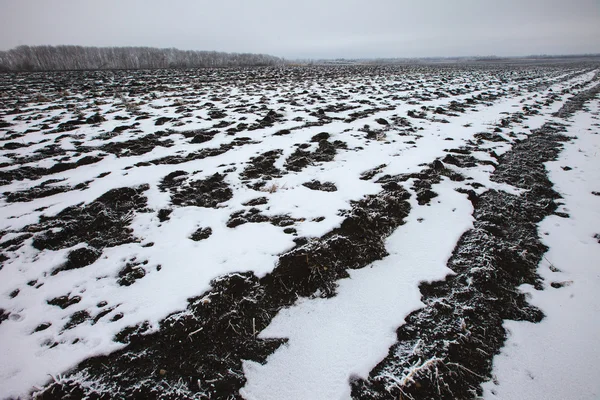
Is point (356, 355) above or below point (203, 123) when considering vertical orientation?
below

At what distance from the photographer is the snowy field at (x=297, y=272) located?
6.57 feet

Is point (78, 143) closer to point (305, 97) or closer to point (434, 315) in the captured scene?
point (434, 315)

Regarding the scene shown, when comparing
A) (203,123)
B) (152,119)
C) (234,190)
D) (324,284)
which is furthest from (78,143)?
(324,284)

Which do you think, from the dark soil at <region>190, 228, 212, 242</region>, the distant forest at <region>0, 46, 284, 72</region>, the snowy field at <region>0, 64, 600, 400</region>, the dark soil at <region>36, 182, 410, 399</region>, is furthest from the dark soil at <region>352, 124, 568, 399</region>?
the distant forest at <region>0, 46, 284, 72</region>

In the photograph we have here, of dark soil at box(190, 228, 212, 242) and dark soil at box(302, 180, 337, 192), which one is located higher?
dark soil at box(302, 180, 337, 192)

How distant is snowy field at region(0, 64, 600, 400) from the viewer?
2004 mm

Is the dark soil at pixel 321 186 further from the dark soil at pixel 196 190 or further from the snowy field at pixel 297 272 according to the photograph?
the dark soil at pixel 196 190

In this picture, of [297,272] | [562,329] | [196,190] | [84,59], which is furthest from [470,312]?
[84,59]

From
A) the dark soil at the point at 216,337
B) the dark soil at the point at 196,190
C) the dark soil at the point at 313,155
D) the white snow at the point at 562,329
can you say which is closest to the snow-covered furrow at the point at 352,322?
the dark soil at the point at 216,337

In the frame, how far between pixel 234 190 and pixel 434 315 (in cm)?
349

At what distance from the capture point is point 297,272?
2.86 metres

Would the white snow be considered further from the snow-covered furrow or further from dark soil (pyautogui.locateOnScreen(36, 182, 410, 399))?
dark soil (pyautogui.locateOnScreen(36, 182, 410, 399))

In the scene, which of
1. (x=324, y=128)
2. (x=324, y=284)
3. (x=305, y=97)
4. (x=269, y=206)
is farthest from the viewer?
(x=305, y=97)

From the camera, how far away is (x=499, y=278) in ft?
9.39
